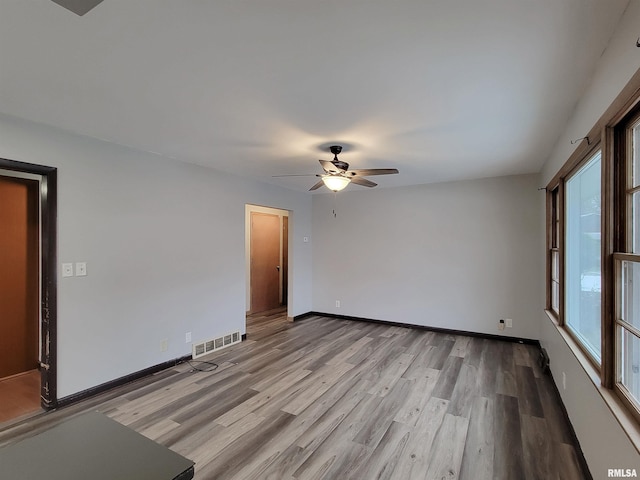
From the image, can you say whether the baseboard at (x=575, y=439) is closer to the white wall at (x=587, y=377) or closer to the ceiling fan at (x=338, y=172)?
the white wall at (x=587, y=377)

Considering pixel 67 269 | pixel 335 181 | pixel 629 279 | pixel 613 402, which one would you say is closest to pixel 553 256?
pixel 629 279

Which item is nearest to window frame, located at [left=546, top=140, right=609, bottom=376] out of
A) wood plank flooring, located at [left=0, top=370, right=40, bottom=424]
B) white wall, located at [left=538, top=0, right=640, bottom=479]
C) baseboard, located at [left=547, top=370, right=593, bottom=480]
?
white wall, located at [left=538, top=0, right=640, bottom=479]

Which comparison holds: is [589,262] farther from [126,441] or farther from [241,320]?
[241,320]

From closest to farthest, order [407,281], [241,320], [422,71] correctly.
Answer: [422,71] < [241,320] < [407,281]

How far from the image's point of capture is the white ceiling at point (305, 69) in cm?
137

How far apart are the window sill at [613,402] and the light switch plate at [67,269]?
382 cm

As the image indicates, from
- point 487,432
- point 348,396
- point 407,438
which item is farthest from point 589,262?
point 348,396

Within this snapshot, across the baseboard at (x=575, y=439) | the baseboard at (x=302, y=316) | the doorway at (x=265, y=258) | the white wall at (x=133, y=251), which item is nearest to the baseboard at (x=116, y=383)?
the white wall at (x=133, y=251)

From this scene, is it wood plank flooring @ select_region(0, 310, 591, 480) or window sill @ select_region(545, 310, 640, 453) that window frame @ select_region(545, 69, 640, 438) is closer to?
window sill @ select_region(545, 310, 640, 453)

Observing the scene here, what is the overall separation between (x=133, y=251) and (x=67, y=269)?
598 mm

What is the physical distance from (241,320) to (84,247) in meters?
2.29

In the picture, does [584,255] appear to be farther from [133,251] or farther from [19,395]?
[19,395]

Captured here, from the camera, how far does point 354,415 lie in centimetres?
262

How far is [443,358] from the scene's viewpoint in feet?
12.8
